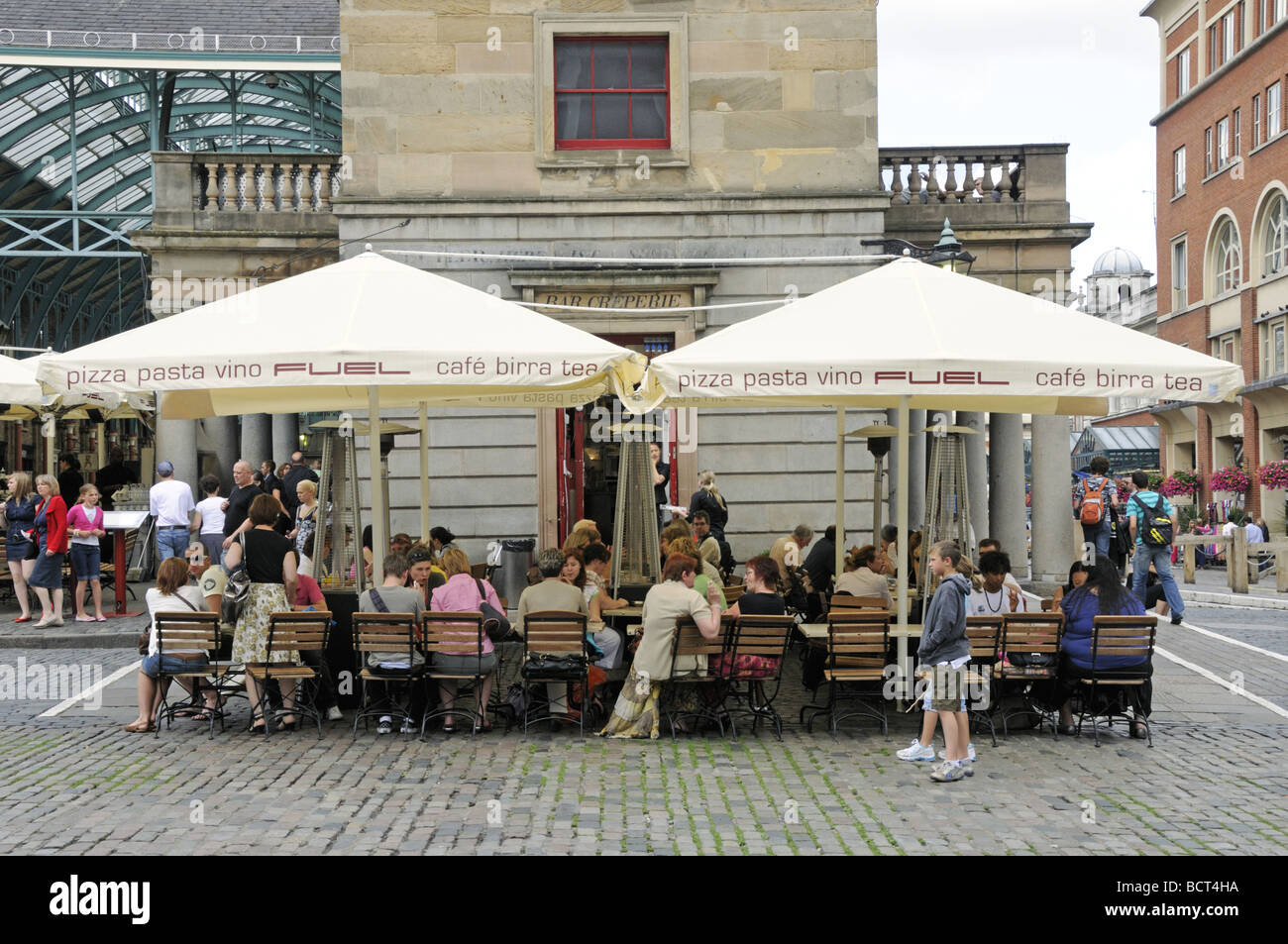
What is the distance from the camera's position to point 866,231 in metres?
17.6

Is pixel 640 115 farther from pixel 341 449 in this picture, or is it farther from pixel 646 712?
pixel 646 712

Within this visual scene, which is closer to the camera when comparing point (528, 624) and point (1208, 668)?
point (528, 624)

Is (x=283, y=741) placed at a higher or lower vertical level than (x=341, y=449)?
lower

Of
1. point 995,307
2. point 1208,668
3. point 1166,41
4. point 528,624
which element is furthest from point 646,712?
point 1166,41

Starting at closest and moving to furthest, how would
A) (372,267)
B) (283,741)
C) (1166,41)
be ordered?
(283,741) → (372,267) → (1166,41)

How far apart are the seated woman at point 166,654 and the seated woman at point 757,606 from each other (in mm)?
3953

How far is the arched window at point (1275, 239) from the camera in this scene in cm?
4897

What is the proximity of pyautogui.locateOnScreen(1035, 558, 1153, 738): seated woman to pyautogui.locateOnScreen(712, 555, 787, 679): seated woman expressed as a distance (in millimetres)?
2091

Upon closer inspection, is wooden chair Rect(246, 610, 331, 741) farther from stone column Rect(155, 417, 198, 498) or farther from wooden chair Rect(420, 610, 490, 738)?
stone column Rect(155, 417, 198, 498)

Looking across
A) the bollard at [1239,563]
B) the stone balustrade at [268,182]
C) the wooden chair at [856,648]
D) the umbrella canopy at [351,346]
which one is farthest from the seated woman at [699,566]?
the bollard at [1239,563]

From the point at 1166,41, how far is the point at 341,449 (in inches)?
2347

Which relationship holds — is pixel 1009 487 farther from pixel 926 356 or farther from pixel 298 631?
pixel 298 631

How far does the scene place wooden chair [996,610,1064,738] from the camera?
9945 mm

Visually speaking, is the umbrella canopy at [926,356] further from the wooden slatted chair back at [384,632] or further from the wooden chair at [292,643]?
the wooden chair at [292,643]
